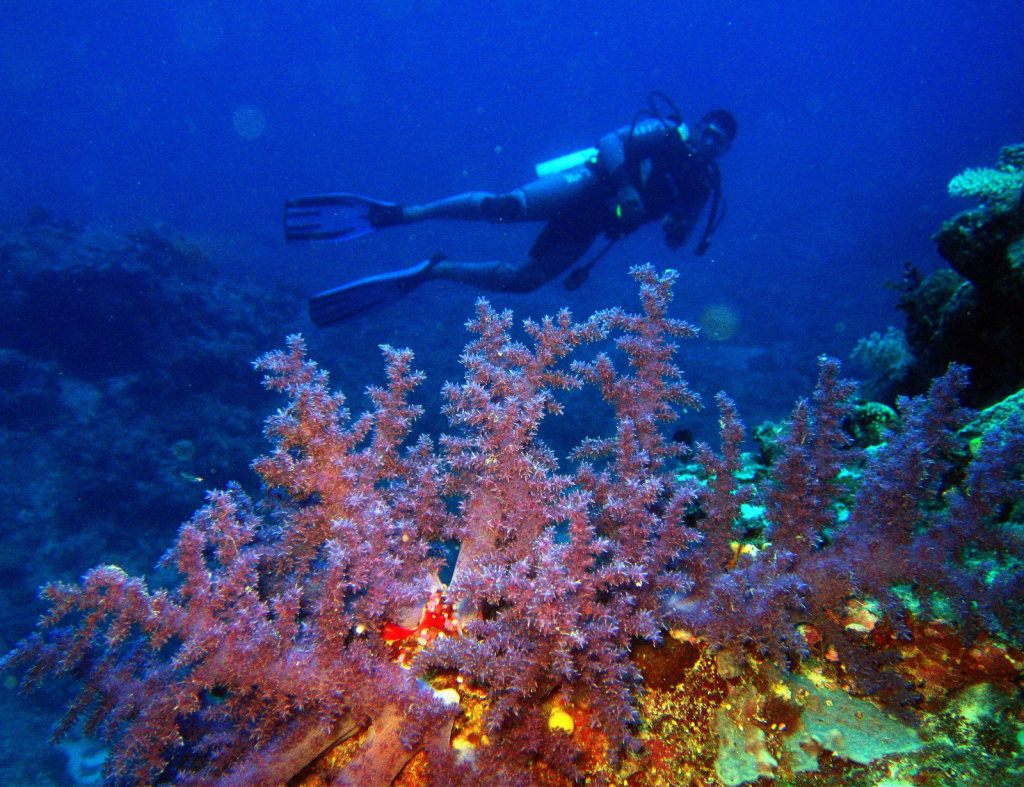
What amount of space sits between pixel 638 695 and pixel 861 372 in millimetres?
16436

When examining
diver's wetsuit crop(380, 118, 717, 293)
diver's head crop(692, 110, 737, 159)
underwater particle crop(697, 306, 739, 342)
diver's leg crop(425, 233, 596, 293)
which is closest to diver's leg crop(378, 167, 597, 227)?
diver's wetsuit crop(380, 118, 717, 293)

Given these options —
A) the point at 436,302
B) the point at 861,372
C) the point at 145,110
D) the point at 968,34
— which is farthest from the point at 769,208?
the point at 145,110

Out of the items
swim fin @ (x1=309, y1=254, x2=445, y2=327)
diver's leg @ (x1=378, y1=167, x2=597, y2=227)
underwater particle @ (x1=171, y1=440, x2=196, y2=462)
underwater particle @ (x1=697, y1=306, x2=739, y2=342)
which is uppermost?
underwater particle @ (x1=697, y1=306, x2=739, y2=342)

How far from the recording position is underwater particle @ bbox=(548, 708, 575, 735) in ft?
5.25

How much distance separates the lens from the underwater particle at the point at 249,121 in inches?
2552

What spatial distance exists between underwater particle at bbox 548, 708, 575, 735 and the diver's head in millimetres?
7466

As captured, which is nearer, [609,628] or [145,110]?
[609,628]

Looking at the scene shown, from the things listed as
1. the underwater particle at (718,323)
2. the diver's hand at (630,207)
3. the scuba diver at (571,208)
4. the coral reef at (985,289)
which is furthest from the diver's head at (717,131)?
the underwater particle at (718,323)

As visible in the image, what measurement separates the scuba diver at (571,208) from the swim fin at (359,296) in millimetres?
15

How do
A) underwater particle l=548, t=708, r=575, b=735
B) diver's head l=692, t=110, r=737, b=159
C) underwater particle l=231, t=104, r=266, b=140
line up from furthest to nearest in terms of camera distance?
underwater particle l=231, t=104, r=266, b=140, diver's head l=692, t=110, r=737, b=159, underwater particle l=548, t=708, r=575, b=735

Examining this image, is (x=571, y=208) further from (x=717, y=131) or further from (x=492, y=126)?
(x=492, y=126)

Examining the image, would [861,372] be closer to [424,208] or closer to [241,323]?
[424,208]

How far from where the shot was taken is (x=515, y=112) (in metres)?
78.9

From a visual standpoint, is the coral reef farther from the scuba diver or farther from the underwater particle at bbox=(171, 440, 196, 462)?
the underwater particle at bbox=(171, 440, 196, 462)
